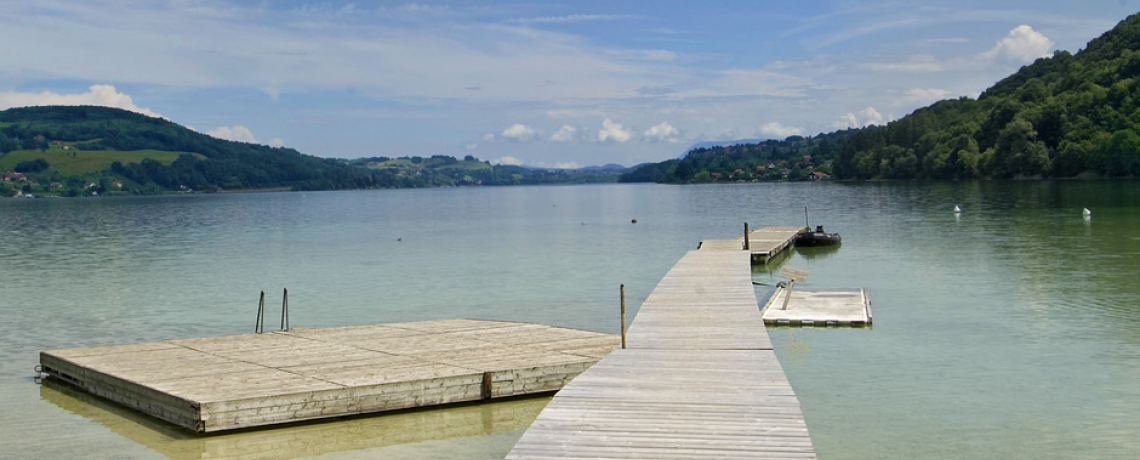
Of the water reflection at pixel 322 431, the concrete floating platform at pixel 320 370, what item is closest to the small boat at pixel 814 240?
the concrete floating platform at pixel 320 370

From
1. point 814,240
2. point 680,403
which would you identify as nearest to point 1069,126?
point 814,240

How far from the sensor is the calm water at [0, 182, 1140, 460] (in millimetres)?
15414

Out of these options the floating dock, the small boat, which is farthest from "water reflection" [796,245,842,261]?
the floating dock

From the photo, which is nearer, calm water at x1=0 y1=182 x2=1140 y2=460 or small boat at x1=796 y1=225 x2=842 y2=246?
calm water at x1=0 y1=182 x2=1140 y2=460

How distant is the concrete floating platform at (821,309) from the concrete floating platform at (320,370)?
24.0ft

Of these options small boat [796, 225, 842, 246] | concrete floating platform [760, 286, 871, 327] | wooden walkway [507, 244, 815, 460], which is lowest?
concrete floating platform [760, 286, 871, 327]

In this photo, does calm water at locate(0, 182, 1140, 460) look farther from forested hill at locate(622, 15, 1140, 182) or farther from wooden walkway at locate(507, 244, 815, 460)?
forested hill at locate(622, 15, 1140, 182)

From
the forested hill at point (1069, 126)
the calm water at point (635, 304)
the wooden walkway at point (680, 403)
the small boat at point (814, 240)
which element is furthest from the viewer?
the forested hill at point (1069, 126)

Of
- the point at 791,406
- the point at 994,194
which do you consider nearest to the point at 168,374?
the point at 791,406

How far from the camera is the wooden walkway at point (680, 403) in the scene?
11.3 metres

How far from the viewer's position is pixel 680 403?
1330 centimetres

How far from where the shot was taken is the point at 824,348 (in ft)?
73.6

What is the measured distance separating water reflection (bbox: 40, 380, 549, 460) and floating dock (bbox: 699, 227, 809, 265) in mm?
23211

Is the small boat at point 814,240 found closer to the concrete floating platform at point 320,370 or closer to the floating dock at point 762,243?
the floating dock at point 762,243
